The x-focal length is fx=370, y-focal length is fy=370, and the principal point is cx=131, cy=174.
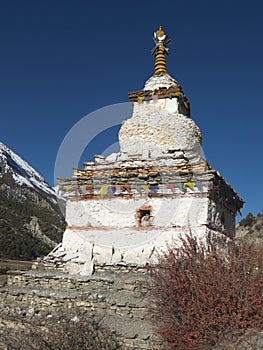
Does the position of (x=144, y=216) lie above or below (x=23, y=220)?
below

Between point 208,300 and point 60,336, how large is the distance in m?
Answer: 2.70

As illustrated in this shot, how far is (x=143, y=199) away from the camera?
36.1 ft

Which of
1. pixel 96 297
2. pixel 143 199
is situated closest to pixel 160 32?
pixel 143 199

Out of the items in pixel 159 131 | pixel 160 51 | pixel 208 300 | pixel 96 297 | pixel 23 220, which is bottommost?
pixel 96 297

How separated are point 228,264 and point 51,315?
394cm

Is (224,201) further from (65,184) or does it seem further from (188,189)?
(65,184)

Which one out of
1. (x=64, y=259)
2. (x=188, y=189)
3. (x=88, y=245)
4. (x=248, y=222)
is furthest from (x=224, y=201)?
(x=248, y=222)

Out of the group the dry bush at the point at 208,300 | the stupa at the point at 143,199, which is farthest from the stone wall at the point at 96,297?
the stupa at the point at 143,199

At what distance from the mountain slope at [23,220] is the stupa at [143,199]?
18.3m

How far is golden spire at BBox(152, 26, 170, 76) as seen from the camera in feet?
48.4

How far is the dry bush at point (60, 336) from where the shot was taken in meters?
6.48

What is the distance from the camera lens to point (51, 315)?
8.02 metres

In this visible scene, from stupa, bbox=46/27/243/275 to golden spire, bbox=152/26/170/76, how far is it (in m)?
2.60

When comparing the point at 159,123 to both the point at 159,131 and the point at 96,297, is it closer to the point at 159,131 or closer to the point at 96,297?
the point at 159,131
